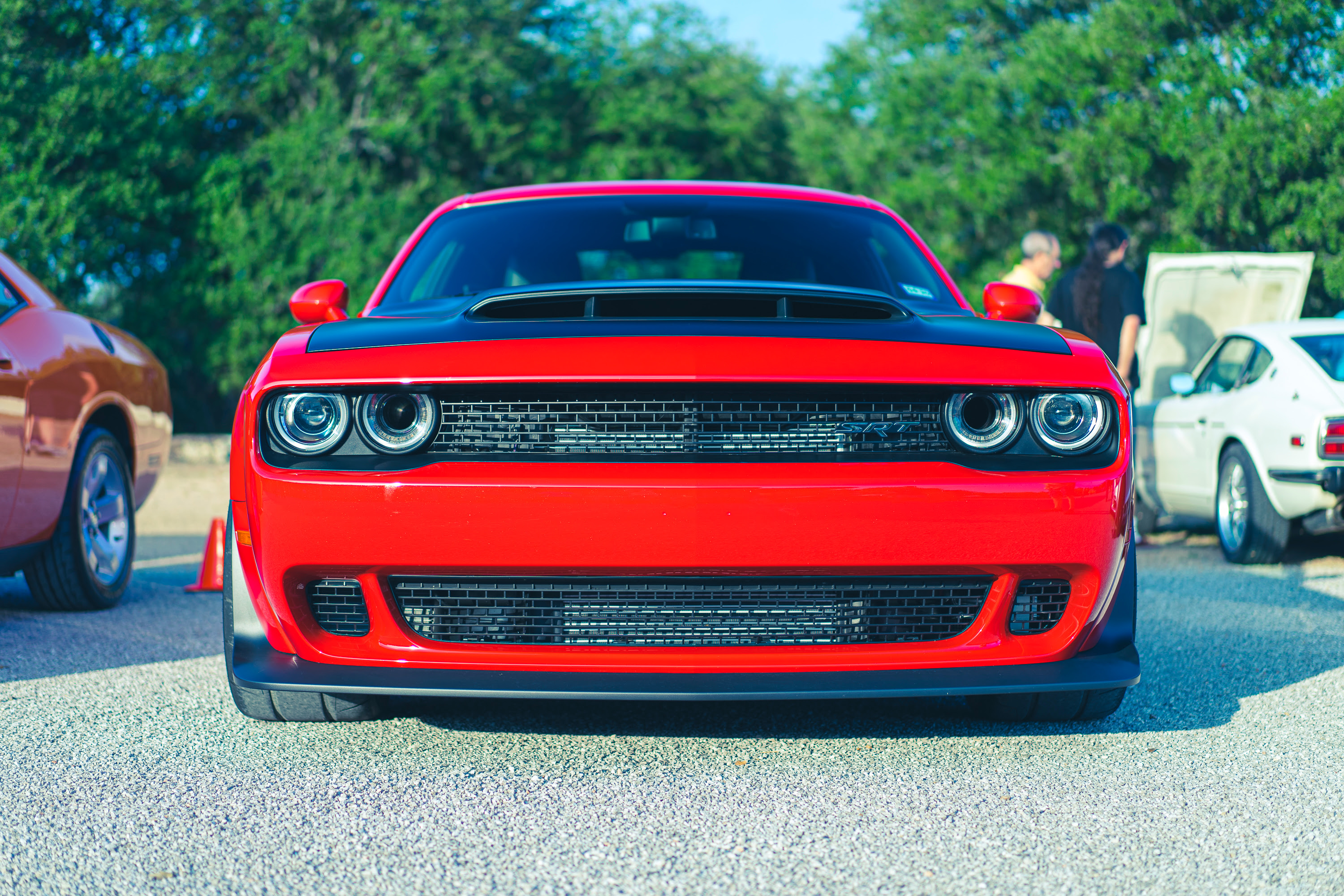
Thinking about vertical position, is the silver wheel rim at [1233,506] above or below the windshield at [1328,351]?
below

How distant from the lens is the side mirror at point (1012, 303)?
363cm

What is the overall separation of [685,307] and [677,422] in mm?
359

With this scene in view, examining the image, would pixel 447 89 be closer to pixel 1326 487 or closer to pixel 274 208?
pixel 274 208

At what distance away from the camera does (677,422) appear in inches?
109

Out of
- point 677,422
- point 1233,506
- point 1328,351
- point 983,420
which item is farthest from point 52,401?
point 1328,351

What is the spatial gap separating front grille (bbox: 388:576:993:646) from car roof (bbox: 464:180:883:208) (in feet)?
6.18

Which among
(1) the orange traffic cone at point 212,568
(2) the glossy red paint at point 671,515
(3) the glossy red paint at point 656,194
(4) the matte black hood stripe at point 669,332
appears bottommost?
(1) the orange traffic cone at point 212,568

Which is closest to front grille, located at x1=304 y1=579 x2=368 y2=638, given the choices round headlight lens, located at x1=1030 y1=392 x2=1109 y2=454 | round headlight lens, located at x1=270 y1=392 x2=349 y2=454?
round headlight lens, located at x1=270 y1=392 x2=349 y2=454

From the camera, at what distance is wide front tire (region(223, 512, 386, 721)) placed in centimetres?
297

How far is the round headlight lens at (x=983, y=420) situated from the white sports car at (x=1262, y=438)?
16.1 ft

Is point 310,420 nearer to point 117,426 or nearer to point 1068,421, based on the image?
point 1068,421

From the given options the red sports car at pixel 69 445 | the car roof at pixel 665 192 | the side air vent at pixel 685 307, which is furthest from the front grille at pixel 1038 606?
the red sports car at pixel 69 445

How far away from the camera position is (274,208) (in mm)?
19562

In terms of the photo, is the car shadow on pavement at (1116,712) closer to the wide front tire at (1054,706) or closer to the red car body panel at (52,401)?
the wide front tire at (1054,706)
